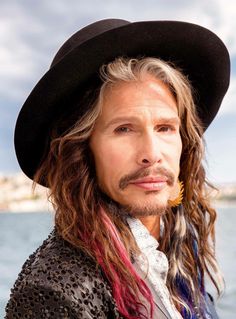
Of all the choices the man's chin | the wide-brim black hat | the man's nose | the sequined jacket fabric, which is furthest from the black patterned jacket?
the wide-brim black hat

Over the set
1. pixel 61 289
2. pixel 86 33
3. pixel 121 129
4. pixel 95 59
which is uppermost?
pixel 86 33

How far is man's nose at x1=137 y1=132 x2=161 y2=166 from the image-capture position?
217cm

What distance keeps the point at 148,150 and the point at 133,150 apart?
0.06 meters

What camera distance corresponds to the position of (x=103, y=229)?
6.93 feet

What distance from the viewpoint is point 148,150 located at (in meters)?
2.18

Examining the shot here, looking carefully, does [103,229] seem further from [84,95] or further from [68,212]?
[84,95]

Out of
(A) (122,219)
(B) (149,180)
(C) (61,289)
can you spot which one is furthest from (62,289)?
(B) (149,180)

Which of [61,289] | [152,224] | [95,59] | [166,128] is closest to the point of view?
[61,289]

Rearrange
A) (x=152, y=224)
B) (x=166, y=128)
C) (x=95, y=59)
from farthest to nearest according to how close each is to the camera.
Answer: (x=152, y=224), (x=166, y=128), (x=95, y=59)

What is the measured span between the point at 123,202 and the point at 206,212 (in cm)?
72

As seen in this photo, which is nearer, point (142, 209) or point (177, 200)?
point (142, 209)

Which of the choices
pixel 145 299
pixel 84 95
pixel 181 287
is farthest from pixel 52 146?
pixel 181 287

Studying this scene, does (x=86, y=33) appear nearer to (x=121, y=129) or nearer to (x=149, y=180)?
(x=121, y=129)

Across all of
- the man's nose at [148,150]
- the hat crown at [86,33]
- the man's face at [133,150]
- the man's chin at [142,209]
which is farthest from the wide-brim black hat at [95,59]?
the man's chin at [142,209]
